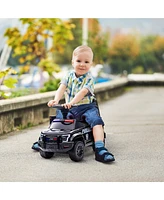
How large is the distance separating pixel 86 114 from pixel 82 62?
0.99 feet

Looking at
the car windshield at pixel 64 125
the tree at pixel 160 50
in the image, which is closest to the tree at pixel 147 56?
the tree at pixel 160 50

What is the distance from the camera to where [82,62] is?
340 centimetres

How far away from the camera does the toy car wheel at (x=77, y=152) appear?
3.25 meters

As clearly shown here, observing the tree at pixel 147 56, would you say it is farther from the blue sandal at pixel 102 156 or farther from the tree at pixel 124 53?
the blue sandal at pixel 102 156

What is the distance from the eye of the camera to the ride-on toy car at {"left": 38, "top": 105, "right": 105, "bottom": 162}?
323 cm

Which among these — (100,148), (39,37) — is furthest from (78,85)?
(39,37)

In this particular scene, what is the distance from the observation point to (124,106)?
4.64 m

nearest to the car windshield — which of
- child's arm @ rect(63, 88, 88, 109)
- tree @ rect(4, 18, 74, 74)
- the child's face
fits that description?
child's arm @ rect(63, 88, 88, 109)

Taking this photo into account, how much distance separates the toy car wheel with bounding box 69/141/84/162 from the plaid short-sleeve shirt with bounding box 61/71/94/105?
27cm

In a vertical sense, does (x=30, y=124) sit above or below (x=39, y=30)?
below

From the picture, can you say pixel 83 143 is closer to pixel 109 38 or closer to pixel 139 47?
pixel 139 47

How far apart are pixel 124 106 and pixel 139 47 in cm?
63
